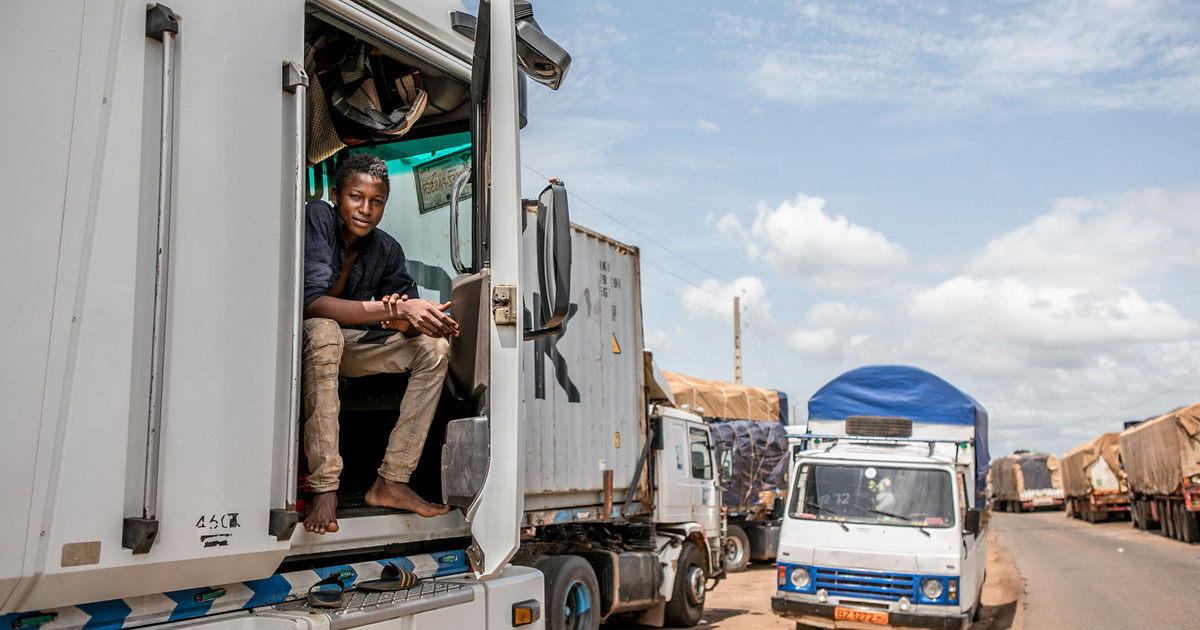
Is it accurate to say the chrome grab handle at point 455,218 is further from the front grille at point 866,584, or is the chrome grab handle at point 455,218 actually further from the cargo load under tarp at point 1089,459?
the cargo load under tarp at point 1089,459

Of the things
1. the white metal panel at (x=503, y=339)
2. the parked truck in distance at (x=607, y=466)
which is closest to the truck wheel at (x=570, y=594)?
the parked truck in distance at (x=607, y=466)

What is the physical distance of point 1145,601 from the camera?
13.0 meters

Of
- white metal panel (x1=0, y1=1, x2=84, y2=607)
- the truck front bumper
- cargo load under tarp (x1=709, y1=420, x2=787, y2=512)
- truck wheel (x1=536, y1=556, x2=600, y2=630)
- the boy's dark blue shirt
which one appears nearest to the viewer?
white metal panel (x1=0, y1=1, x2=84, y2=607)

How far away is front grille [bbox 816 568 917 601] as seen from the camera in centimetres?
902

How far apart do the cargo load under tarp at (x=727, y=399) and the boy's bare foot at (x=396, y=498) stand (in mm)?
15303

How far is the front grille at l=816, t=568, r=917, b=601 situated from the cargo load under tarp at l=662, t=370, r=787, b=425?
9.34m

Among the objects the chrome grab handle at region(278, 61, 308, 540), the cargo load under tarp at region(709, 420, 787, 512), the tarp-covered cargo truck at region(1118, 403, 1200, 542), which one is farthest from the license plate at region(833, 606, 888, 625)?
the tarp-covered cargo truck at region(1118, 403, 1200, 542)

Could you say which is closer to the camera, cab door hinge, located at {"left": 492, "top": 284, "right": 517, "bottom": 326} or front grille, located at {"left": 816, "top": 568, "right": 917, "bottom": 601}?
cab door hinge, located at {"left": 492, "top": 284, "right": 517, "bottom": 326}

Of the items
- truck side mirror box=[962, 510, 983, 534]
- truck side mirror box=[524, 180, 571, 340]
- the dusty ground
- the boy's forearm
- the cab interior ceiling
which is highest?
the cab interior ceiling

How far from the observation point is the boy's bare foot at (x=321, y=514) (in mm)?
3082

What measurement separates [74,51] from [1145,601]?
14349 millimetres

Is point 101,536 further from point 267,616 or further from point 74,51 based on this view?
point 74,51

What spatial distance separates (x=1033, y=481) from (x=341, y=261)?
47.5 metres

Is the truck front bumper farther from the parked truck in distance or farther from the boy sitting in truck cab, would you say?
the boy sitting in truck cab
